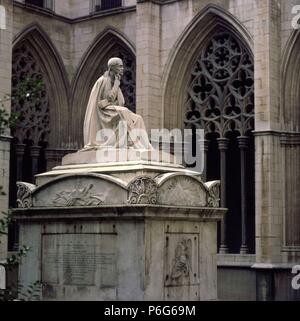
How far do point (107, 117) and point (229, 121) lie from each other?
384 inches

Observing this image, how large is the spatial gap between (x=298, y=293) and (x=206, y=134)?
4670mm

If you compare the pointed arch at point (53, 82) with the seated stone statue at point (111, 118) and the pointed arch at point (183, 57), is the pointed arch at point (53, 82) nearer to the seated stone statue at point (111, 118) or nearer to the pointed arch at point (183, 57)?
the pointed arch at point (183, 57)

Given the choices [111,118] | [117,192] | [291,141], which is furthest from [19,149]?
[117,192]

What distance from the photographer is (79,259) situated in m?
8.88

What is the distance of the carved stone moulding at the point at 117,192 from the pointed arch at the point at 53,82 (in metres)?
11.8

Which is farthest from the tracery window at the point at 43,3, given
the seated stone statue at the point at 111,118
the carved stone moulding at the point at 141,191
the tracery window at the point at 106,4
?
the carved stone moulding at the point at 141,191

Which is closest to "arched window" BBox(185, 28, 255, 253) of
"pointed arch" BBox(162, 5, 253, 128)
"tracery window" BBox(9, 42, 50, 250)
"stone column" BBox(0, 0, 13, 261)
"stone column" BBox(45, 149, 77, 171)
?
"pointed arch" BBox(162, 5, 253, 128)

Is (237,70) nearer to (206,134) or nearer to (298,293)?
(206,134)

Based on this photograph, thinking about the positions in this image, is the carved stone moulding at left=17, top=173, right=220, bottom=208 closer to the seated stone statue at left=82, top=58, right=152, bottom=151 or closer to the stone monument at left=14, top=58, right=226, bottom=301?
the stone monument at left=14, top=58, right=226, bottom=301

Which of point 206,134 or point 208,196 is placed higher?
point 206,134

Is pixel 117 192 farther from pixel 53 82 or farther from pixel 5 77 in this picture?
pixel 53 82

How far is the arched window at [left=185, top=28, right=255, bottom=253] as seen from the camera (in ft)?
61.0

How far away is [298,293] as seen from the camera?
17031 millimetres
